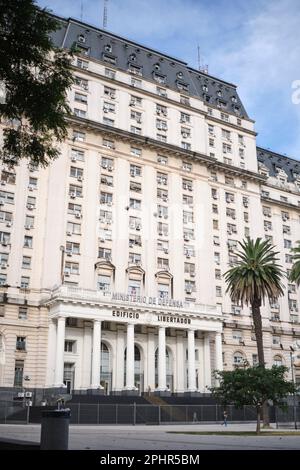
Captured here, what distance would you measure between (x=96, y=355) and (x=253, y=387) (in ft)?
69.4

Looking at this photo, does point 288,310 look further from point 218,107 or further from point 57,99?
point 57,99

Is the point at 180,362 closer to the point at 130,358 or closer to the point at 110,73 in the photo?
the point at 130,358

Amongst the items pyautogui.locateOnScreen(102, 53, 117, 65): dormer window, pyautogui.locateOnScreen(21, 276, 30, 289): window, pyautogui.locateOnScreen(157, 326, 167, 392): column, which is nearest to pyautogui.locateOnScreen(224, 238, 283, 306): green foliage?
pyautogui.locateOnScreen(157, 326, 167, 392): column

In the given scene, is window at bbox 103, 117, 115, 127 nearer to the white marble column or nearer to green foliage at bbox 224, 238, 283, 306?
green foliage at bbox 224, 238, 283, 306

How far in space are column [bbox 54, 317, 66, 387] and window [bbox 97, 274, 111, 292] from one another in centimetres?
817

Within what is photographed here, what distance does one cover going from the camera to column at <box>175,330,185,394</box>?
193ft

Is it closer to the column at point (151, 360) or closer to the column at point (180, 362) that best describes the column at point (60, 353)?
the column at point (151, 360)

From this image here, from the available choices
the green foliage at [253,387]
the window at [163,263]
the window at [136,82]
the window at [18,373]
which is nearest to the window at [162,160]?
the window at [136,82]

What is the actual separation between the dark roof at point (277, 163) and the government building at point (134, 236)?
24.0 ft

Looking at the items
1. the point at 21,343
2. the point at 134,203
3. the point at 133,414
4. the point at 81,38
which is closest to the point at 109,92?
the point at 81,38

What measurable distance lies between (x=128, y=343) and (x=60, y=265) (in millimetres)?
11365

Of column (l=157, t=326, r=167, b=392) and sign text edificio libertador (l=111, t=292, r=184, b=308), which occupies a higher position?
sign text edificio libertador (l=111, t=292, r=184, b=308)

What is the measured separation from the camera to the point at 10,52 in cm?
1814

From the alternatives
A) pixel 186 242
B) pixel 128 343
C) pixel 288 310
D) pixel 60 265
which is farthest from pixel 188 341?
pixel 288 310
